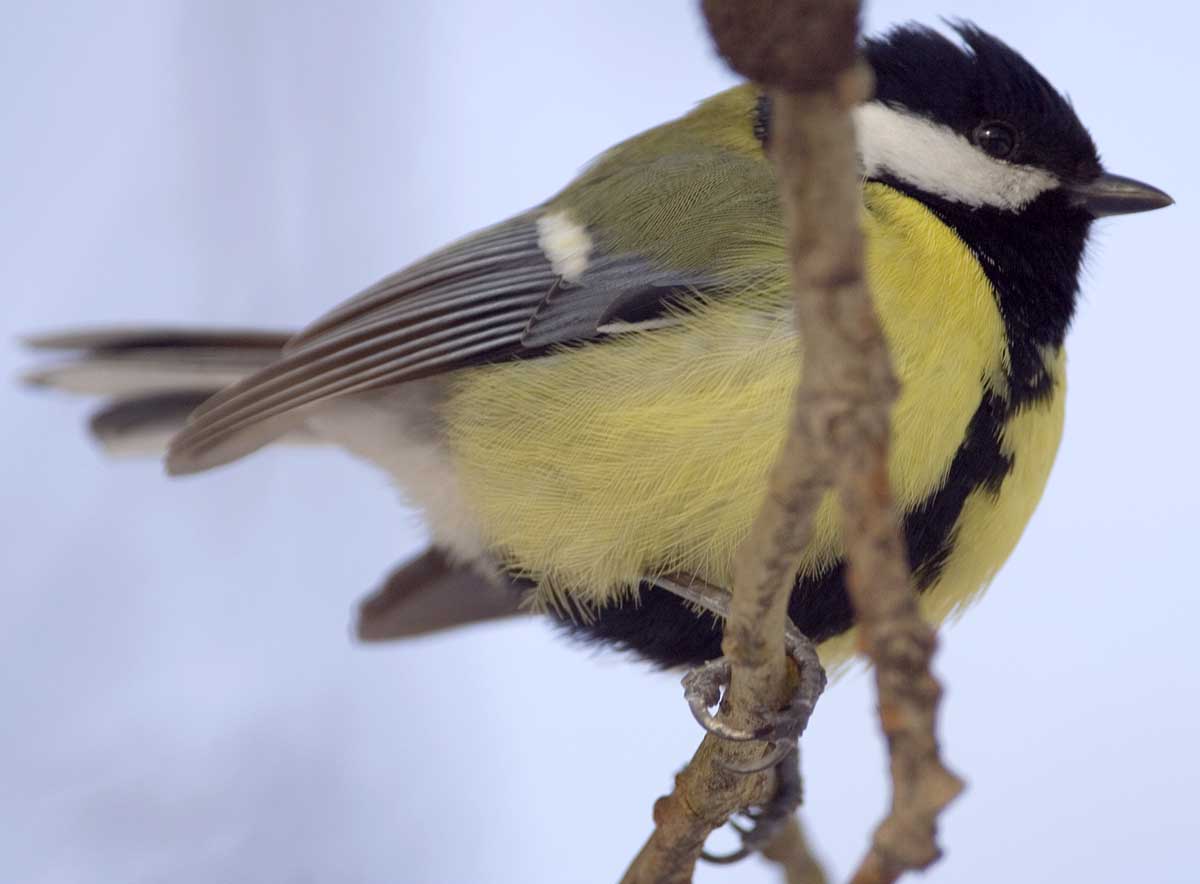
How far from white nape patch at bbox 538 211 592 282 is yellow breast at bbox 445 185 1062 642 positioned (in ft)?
0.45

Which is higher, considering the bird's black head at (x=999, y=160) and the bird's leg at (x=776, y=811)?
the bird's black head at (x=999, y=160)

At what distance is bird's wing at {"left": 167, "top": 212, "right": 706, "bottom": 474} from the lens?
59.2 inches

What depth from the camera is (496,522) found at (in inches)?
60.0

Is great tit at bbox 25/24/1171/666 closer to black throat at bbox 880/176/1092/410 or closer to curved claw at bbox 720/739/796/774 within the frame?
black throat at bbox 880/176/1092/410

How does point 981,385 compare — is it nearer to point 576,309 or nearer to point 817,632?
point 817,632

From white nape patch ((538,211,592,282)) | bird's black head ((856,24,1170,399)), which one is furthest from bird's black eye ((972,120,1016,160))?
white nape patch ((538,211,592,282))

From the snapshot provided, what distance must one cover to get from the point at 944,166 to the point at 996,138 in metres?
0.08

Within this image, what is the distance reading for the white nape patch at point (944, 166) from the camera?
148 cm

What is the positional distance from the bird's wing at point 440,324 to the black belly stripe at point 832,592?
1.05 ft

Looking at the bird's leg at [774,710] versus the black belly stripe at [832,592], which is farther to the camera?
the black belly stripe at [832,592]

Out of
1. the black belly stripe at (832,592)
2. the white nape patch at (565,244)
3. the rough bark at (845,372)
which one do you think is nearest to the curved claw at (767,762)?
the black belly stripe at (832,592)

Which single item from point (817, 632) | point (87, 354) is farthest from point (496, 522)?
point (87, 354)

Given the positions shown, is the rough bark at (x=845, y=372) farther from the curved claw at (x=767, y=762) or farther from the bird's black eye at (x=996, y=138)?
the bird's black eye at (x=996, y=138)

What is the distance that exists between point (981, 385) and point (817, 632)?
12.8 inches
